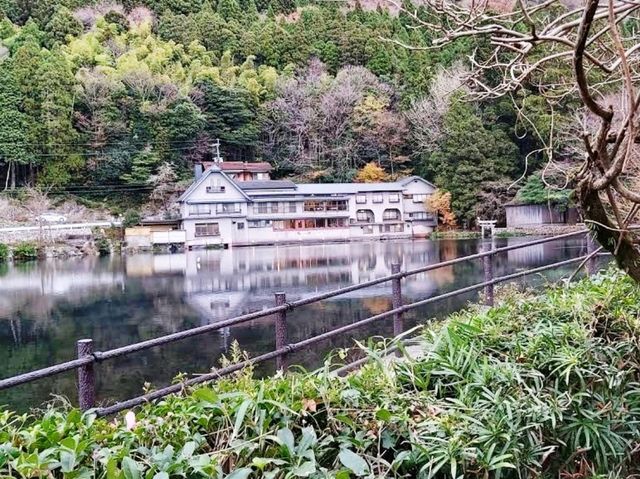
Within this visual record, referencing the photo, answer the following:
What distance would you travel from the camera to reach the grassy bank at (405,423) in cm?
104

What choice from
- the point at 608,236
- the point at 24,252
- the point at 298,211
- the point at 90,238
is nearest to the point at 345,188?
the point at 298,211

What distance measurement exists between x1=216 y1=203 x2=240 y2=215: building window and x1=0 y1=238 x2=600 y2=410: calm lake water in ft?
23.7

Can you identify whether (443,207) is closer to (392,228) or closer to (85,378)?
(392,228)

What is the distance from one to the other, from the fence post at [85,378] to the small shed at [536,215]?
78.9 ft

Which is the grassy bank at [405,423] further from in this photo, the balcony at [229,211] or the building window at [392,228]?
the building window at [392,228]

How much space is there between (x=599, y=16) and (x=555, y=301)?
1.09 m

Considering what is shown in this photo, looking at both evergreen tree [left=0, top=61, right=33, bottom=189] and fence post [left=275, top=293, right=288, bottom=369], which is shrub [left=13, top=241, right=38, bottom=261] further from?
fence post [left=275, top=293, right=288, bottom=369]

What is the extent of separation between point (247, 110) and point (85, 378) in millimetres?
31007

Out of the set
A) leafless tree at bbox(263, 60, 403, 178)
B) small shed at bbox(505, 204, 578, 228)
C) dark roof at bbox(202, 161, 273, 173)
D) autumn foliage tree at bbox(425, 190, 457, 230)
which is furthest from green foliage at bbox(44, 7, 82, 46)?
small shed at bbox(505, 204, 578, 228)

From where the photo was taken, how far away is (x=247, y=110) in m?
31.6

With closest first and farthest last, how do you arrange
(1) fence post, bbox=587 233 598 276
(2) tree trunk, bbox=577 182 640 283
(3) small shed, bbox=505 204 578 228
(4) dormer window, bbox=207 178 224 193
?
(2) tree trunk, bbox=577 182 640 283 → (1) fence post, bbox=587 233 598 276 → (3) small shed, bbox=505 204 578 228 → (4) dormer window, bbox=207 178 224 193

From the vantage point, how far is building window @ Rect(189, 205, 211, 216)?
25.5 m

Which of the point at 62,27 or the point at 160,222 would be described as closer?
the point at 160,222

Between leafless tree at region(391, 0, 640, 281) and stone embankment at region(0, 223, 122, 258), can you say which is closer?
leafless tree at region(391, 0, 640, 281)
